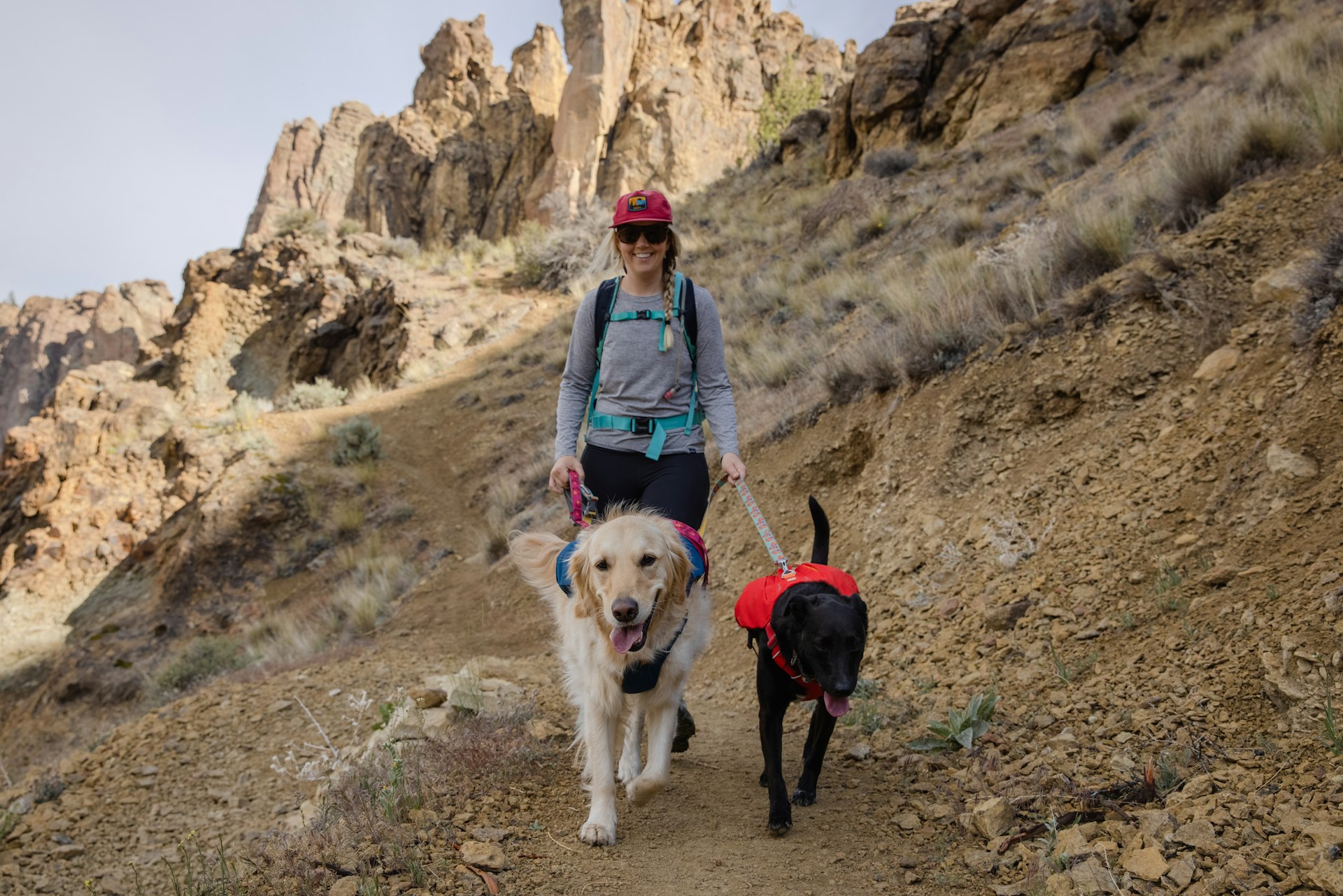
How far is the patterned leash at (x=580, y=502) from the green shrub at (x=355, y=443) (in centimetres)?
1150

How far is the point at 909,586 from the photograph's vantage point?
16.0 ft

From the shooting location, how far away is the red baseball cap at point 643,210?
3.13 metres

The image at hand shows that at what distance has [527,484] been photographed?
39.4 ft

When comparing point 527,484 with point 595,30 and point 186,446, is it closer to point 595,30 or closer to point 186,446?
point 186,446

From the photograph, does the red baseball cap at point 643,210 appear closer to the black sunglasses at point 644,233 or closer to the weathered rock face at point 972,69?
the black sunglasses at point 644,233

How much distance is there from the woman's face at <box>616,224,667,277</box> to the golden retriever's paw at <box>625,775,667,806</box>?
6.77 feet

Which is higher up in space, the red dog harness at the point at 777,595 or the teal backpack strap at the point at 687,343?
the teal backpack strap at the point at 687,343

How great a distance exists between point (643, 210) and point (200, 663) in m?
8.64

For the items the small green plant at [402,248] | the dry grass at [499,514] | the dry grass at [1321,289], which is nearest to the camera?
the dry grass at [1321,289]

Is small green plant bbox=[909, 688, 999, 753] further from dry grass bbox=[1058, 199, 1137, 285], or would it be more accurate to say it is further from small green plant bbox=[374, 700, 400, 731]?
dry grass bbox=[1058, 199, 1137, 285]

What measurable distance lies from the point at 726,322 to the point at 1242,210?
27.5ft

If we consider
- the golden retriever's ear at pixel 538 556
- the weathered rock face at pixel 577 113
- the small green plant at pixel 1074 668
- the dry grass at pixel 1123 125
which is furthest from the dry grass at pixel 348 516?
the weathered rock face at pixel 577 113

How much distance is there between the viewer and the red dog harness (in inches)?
117

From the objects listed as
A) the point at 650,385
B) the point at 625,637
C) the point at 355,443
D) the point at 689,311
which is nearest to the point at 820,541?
the point at 650,385
